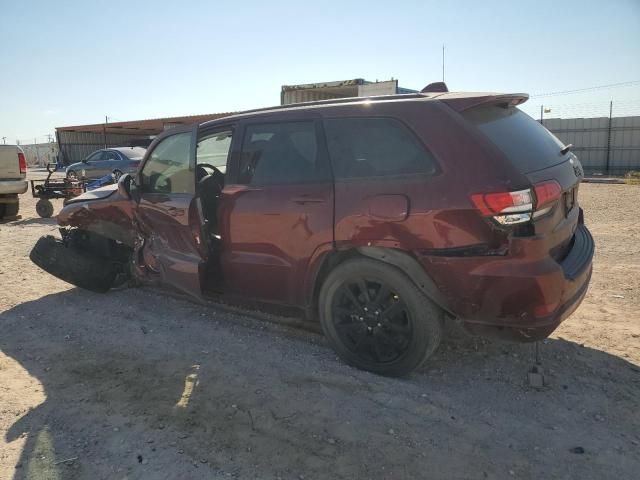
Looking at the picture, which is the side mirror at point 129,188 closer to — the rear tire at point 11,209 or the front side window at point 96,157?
the rear tire at point 11,209

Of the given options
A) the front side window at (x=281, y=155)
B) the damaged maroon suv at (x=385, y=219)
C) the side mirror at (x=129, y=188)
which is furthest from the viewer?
the side mirror at (x=129, y=188)

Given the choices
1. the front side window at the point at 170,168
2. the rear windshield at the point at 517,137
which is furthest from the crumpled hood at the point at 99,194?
the rear windshield at the point at 517,137

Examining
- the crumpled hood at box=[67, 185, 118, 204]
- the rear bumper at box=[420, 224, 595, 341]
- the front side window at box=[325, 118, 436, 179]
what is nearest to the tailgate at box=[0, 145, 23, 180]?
the crumpled hood at box=[67, 185, 118, 204]

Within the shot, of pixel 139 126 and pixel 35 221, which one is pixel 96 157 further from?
pixel 139 126

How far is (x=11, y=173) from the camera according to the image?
445 inches

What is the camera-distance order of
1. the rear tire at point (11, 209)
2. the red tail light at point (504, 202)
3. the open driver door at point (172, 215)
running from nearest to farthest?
1. the red tail light at point (504, 202)
2. the open driver door at point (172, 215)
3. the rear tire at point (11, 209)

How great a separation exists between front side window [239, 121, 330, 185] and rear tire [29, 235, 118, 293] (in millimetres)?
2406

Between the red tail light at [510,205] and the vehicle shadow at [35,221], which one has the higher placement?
the red tail light at [510,205]

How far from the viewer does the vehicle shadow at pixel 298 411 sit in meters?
2.72

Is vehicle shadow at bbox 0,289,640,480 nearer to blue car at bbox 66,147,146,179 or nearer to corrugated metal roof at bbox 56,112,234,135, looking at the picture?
blue car at bbox 66,147,146,179

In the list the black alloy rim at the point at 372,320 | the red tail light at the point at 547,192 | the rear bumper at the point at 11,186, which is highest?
the red tail light at the point at 547,192

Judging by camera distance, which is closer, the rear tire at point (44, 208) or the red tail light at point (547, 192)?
the red tail light at point (547, 192)

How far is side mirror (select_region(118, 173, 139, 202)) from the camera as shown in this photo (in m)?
5.04

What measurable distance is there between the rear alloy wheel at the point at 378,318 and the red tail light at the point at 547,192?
944mm
